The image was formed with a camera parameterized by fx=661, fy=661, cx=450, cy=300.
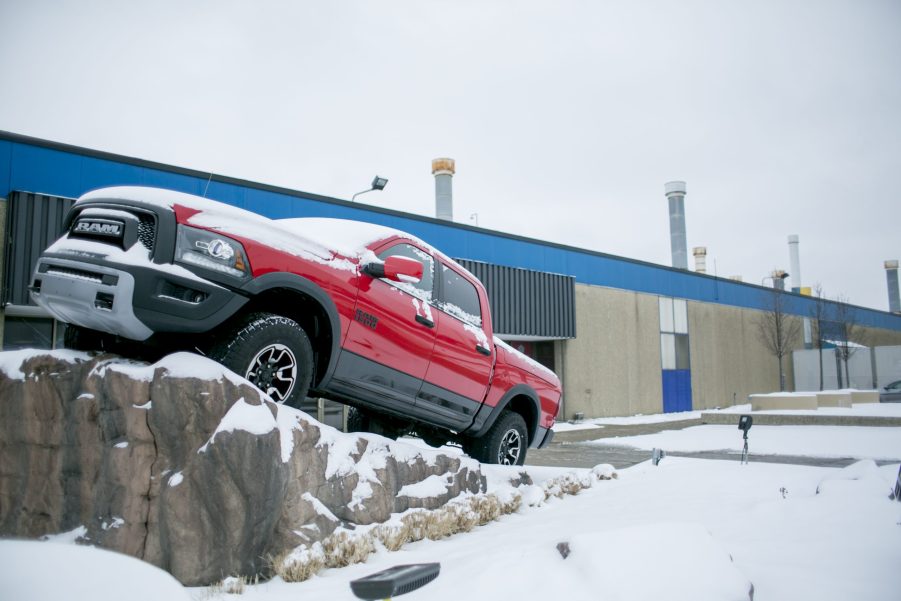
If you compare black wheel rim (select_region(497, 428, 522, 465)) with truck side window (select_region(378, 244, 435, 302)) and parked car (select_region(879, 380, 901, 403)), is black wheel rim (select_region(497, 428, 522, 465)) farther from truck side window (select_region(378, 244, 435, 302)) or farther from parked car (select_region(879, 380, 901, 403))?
parked car (select_region(879, 380, 901, 403))

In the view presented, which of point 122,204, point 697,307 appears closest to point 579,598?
point 122,204

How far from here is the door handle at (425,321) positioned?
5.34 m

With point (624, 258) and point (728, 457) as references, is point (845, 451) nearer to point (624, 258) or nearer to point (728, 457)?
point (728, 457)

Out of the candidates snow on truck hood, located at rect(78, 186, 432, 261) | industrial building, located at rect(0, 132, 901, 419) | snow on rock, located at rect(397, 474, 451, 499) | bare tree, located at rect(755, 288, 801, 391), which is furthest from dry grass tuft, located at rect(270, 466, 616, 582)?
bare tree, located at rect(755, 288, 801, 391)

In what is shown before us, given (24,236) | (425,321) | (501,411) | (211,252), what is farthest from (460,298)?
(24,236)

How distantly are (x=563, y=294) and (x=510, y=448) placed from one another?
17061 mm

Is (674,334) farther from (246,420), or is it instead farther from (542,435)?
(246,420)

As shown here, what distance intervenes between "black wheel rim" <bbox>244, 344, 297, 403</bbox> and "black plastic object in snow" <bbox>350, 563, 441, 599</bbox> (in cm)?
290

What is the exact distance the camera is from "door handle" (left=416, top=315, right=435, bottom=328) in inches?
210

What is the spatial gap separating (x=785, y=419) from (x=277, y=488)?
17428 millimetres

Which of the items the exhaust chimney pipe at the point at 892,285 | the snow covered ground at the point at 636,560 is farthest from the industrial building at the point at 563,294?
the exhaust chimney pipe at the point at 892,285

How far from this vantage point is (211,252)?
3988mm

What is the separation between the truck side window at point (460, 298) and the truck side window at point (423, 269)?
183 mm

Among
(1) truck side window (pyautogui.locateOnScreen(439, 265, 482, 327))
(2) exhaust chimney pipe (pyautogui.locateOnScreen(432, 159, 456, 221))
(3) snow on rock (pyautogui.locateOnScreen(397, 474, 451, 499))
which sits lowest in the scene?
(3) snow on rock (pyautogui.locateOnScreen(397, 474, 451, 499))
